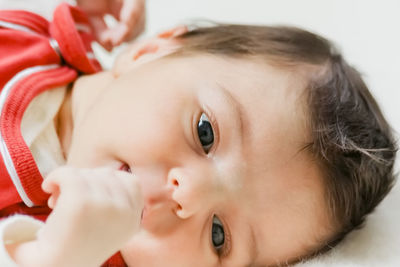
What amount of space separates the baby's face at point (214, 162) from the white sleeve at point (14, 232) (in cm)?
16

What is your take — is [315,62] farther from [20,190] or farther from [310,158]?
[20,190]

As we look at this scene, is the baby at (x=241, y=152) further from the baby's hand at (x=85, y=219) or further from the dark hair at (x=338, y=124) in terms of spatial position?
the baby's hand at (x=85, y=219)

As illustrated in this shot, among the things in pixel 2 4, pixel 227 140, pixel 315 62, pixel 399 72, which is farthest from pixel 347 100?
pixel 2 4

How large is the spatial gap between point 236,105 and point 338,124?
170mm

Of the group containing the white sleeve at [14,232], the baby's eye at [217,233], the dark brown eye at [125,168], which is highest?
the white sleeve at [14,232]

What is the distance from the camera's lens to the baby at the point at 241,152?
2.37 feet

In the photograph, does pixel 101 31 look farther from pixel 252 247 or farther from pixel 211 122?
pixel 252 247

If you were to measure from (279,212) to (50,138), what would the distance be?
44cm

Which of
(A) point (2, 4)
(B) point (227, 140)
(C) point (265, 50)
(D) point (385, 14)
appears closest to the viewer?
(B) point (227, 140)

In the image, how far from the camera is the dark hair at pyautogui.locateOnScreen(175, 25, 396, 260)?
30.3 inches

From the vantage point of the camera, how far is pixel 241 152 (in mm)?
745

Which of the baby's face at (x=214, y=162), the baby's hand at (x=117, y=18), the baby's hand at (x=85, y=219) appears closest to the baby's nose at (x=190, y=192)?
the baby's face at (x=214, y=162)

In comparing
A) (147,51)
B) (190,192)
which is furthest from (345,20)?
(190,192)

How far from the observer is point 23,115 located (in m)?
0.85
